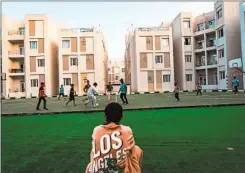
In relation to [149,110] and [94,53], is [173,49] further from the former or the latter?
[149,110]

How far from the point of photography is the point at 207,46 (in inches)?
1794

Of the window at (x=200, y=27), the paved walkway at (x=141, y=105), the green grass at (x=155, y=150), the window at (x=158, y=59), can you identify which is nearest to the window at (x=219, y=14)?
the window at (x=200, y=27)

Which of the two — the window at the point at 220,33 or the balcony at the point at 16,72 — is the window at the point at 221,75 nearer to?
the window at the point at 220,33

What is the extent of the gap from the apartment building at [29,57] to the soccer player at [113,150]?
→ 4238cm

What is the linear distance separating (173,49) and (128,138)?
49.2m

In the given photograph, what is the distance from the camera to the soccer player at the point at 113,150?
2543 mm

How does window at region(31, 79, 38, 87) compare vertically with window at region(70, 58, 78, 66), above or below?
below

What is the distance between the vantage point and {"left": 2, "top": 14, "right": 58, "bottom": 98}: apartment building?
44.1 m

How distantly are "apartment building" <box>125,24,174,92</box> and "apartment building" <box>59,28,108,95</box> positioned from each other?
6292mm

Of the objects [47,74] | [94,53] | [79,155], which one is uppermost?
[94,53]

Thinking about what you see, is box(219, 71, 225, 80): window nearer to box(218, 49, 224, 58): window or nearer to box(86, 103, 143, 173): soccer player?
box(218, 49, 224, 58): window

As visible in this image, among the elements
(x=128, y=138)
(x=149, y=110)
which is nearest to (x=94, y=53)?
(x=149, y=110)

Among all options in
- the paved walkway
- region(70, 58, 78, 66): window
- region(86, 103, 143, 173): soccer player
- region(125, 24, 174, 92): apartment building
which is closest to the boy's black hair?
region(86, 103, 143, 173): soccer player

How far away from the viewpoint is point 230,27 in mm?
39781
